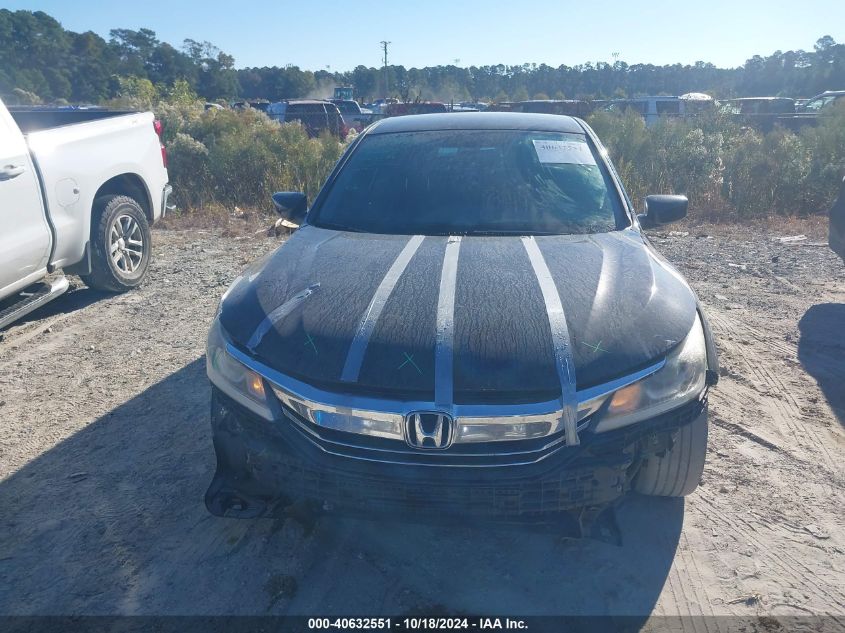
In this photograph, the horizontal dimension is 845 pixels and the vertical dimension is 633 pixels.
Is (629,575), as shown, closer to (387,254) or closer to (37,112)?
(387,254)

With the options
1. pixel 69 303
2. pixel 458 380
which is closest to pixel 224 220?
pixel 69 303

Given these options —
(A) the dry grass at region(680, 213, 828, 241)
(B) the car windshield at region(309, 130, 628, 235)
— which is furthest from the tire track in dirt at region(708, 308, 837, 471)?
(A) the dry grass at region(680, 213, 828, 241)

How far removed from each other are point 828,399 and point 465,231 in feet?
8.25

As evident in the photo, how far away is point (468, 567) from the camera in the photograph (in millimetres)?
2562

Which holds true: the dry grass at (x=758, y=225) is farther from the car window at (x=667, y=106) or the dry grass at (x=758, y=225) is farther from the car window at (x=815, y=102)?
the car window at (x=815, y=102)

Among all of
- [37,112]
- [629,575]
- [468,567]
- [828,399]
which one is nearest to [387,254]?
[468,567]

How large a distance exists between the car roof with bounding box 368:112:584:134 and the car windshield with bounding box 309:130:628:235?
0.25 feet

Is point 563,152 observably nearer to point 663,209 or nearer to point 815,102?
point 663,209

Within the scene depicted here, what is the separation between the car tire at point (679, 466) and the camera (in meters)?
2.56

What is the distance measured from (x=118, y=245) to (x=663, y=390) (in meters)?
5.10

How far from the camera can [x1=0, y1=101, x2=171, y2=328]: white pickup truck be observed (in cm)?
453

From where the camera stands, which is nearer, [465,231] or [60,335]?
[465,231]

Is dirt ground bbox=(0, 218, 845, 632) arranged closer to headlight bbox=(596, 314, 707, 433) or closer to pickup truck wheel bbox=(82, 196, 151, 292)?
headlight bbox=(596, 314, 707, 433)

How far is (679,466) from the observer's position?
8.55 ft
